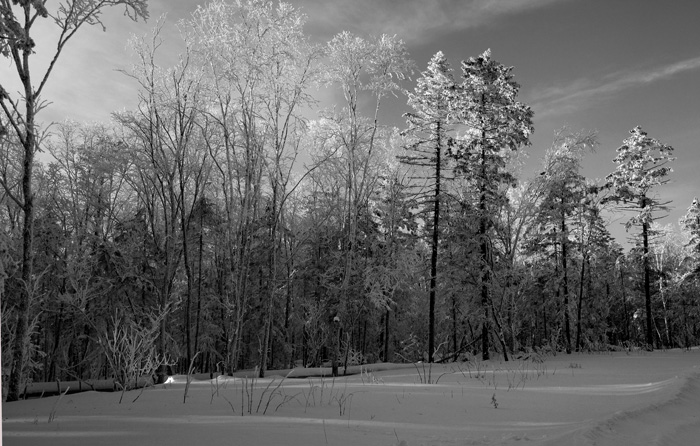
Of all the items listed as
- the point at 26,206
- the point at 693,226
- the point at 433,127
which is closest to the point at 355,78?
the point at 433,127

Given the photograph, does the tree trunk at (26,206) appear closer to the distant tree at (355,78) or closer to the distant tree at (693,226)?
the distant tree at (355,78)

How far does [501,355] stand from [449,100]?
12109mm

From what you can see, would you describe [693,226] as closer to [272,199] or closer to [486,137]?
[486,137]

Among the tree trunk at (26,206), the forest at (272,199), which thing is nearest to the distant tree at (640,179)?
the forest at (272,199)

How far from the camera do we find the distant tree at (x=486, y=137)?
751 inches


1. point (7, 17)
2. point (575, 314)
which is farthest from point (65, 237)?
point (575, 314)

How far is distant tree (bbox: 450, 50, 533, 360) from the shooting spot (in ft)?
62.6

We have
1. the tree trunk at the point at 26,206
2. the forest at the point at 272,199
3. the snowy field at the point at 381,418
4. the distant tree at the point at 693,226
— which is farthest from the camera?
the distant tree at the point at 693,226

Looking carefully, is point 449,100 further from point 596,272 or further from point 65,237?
point 596,272

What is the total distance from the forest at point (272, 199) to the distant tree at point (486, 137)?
0.09m

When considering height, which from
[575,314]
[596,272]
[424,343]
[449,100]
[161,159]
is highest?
[449,100]

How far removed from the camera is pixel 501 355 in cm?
2070

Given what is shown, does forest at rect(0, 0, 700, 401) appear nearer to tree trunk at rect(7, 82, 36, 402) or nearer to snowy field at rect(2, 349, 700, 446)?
tree trunk at rect(7, 82, 36, 402)

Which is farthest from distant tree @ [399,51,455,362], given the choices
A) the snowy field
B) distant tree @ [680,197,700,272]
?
distant tree @ [680,197,700,272]
